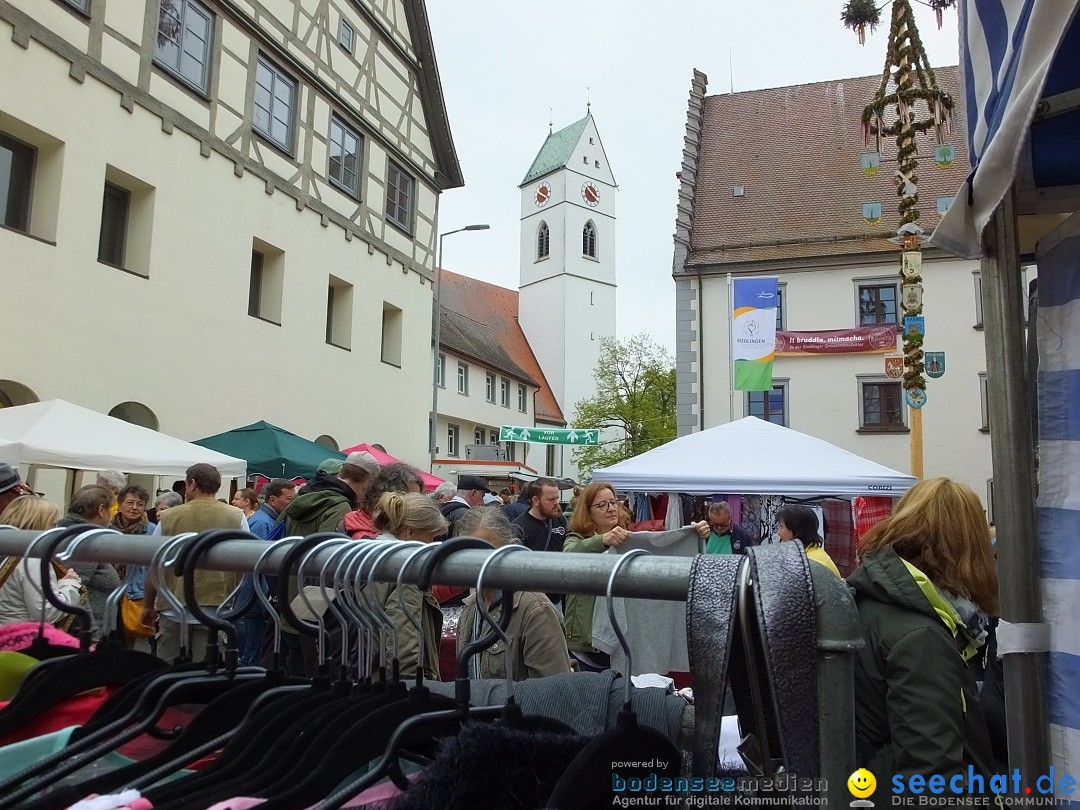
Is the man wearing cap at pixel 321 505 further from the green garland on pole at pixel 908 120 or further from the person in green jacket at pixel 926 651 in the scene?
the green garland on pole at pixel 908 120

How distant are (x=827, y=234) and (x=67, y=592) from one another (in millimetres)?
24365

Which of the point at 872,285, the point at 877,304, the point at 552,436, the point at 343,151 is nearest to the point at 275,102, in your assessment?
the point at 343,151

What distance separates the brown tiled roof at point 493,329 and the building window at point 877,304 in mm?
16961

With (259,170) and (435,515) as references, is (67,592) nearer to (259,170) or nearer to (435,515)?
(435,515)

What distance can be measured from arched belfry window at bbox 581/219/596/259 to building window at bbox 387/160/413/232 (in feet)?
114

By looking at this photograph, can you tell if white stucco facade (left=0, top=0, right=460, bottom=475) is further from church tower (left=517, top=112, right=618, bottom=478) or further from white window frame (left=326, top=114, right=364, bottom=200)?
church tower (left=517, top=112, right=618, bottom=478)

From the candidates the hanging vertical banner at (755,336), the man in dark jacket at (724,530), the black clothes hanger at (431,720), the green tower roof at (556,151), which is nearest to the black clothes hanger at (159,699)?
the black clothes hanger at (431,720)

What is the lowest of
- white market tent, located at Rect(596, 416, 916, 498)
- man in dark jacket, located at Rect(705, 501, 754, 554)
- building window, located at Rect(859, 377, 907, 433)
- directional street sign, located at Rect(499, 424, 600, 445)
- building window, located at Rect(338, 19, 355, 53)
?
man in dark jacket, located at Rect(705, 501, 754, 554)

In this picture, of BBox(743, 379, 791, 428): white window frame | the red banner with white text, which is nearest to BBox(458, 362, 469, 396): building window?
BBox(743, 379, 791, 428): white window frame

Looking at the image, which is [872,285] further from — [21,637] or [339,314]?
A: [21,637]

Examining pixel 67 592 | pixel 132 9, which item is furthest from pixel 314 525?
pixel 132 9

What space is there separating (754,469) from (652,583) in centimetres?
718

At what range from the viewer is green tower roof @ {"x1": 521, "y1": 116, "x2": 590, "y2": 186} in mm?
53594

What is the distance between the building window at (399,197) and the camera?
17562 millimetres
